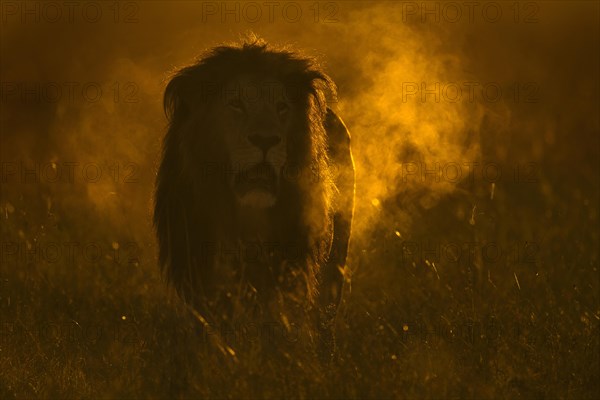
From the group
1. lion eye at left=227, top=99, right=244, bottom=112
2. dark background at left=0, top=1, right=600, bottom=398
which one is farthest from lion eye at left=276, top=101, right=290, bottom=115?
dark background at left=0, top=1, right=600, bottom=398

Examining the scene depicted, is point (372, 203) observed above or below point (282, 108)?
below

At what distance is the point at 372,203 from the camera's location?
28.9ft

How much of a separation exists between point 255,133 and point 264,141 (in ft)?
0.22

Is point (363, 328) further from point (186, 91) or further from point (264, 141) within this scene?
point (186, 91)

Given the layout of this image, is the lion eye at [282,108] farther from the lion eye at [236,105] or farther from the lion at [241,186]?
the lion eye at [236,105]

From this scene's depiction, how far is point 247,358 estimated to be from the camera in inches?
183

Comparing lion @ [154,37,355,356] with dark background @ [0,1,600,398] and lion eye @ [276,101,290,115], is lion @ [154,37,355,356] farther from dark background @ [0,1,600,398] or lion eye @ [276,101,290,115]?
dark background @ [0,1,600,398]

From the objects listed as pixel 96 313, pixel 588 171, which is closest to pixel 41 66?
pixel 588 171

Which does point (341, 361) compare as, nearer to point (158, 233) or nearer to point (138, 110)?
point (158, 233)

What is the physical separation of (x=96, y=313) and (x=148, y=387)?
1789 millimetres

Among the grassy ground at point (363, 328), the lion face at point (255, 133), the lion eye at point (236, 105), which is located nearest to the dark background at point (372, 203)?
the grassy ground at point (363, 328)

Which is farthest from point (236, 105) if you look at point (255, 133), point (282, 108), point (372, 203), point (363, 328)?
point (372, 203)

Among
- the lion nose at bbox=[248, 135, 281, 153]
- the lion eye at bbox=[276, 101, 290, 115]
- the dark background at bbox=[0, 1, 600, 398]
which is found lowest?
the dark background at bbox=[0, 1, 600, 398]

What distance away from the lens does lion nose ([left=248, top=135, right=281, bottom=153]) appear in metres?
5.86
